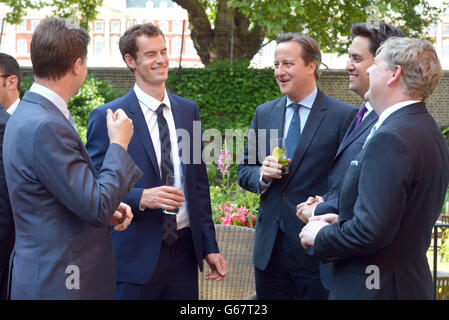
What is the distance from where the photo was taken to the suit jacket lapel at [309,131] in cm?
335

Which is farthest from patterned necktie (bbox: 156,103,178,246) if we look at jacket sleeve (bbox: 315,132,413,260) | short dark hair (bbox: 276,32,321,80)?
jacket sleeve (bbox: 315,132,413,260)

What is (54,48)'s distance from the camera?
2266mm

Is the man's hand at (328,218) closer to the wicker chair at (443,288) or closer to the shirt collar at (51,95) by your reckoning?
the shirt collar at (51,95)

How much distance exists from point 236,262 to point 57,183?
7.56 ft

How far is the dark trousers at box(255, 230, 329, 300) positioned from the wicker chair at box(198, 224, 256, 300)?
759 millimetres

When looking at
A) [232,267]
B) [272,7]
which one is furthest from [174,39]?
[232,267]

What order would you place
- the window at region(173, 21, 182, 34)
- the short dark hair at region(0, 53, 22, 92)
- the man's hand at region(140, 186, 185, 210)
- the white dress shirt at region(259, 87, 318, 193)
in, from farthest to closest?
the window at region(173, 21, 182, 34), the short dark hair at region(0, 53, 22, 92), the white dress shirt at region(259, 87, 318, 193), the man's hand at region(140, 186, 185, 210)

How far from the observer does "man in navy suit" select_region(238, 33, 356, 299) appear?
10.7ft

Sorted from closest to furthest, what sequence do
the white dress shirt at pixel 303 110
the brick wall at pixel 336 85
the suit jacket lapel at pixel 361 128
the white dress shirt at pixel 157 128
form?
1. the suit jacket lapel at pixel 361 128
2. the white dress shirt at pixel 157 128
3. the white dress shirt at pixel 303 110
4. the brick wall at pixel 336 85

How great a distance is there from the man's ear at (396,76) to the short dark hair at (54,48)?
1289 millimetres

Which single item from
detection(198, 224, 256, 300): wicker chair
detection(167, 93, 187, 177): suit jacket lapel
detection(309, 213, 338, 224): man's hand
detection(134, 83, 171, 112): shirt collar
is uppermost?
detection(134, 83, 171, 112): shirt collar

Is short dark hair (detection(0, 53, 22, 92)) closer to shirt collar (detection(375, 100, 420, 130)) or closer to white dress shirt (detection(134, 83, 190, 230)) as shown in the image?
white dress shirt (detection(134, 83, 190, 230))

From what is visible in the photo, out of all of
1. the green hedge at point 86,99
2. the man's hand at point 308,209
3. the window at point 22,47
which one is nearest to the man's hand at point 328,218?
the man's hand at point 308,209

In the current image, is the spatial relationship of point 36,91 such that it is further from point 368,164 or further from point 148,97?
point 368,164
